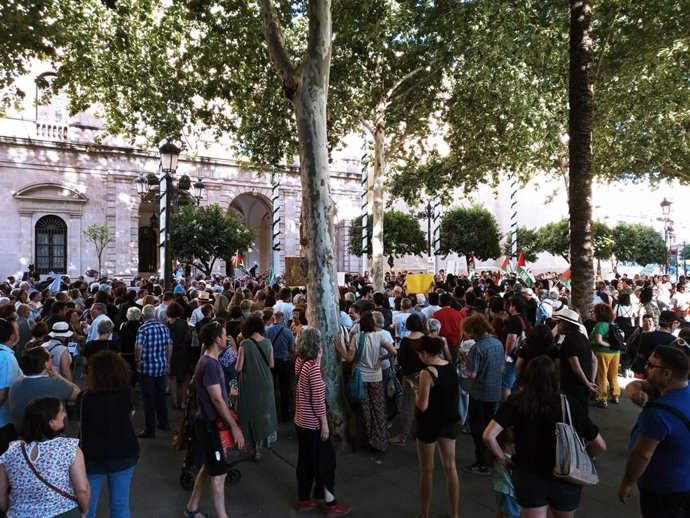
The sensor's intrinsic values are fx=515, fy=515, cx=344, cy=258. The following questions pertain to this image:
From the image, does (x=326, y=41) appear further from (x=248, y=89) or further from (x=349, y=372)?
(x=248, y=89)

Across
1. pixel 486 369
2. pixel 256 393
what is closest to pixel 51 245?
pixel 256 393

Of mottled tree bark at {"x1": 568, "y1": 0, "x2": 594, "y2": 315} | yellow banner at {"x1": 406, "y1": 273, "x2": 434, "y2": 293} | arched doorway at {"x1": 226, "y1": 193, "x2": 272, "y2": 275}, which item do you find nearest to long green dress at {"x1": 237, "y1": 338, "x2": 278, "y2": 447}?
mottled tree bark at {"x1": 568, "y1": 0, "x2": 594, "y2": 315}

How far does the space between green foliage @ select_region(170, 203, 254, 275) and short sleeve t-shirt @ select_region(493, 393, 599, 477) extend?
70.6ft

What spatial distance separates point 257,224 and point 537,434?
1422 inches

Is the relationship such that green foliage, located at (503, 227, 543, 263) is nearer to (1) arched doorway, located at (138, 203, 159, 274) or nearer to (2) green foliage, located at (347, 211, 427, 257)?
(2) green foliage, located at (347, 211, 427, 257)

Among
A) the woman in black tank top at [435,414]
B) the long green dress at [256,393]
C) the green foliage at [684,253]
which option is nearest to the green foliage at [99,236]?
the long green dress at [256,393]

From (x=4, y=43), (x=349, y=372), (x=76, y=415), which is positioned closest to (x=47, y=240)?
(x=4, y=43)

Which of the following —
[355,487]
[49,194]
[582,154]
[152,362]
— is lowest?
[355,487]

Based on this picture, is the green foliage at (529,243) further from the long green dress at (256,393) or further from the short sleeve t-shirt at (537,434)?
the short sleeve t-shirt at (537,434)

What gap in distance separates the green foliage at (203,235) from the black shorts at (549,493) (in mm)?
21590

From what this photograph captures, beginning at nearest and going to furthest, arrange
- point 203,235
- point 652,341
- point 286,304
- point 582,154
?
point 652,341, point 582,154, point 286,304, point 203,235

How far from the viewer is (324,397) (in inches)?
187

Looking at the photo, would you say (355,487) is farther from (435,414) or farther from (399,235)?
(399,235)

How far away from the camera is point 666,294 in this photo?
14.5 meters
